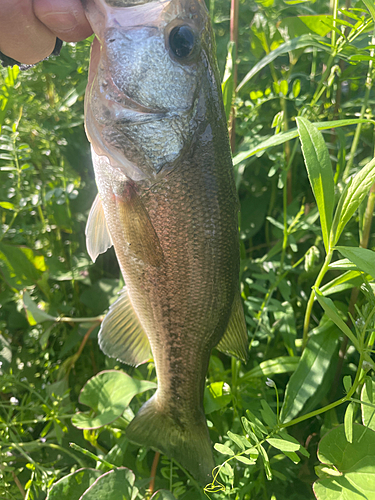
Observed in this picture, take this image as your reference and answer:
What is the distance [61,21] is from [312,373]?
1.19m

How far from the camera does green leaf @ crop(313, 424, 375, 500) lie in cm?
87

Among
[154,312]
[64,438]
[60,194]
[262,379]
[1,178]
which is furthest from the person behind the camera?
[1,178]

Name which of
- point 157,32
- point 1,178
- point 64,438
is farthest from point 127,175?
point 1,178

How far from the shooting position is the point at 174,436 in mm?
1128

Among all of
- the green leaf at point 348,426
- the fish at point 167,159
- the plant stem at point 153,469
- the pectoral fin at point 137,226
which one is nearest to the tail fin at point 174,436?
the fish at point 167,159

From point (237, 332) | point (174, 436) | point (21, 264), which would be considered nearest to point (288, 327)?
point (237, 332)

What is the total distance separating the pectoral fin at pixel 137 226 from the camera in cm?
94

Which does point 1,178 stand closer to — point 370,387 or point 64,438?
point 64,438

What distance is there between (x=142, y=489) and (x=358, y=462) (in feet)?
2.00

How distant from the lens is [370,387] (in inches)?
37.0

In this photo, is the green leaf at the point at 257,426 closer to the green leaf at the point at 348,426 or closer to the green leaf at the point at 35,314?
the green leaf at the point at 348,426

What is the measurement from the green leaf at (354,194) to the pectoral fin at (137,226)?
1.45 feet

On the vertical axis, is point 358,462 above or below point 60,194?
below

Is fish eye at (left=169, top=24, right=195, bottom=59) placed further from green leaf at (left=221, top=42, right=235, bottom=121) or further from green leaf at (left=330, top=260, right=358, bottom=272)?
green leaf at (left=330, top=260, right=358, bottom=272)
